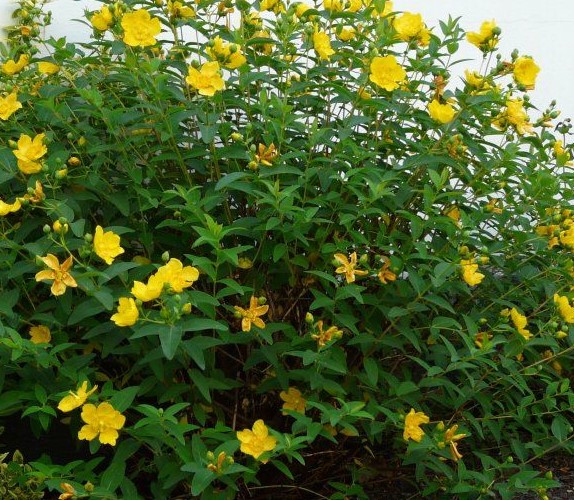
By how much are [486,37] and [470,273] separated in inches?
26.3

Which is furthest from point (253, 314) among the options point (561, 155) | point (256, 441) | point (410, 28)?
point (561, 155)

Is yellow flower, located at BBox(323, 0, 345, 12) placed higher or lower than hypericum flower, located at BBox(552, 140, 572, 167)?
higher

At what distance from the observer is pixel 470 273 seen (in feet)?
7.46

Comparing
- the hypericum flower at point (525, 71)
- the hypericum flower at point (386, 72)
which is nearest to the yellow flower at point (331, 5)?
the hypericum flower at point (386, 72)

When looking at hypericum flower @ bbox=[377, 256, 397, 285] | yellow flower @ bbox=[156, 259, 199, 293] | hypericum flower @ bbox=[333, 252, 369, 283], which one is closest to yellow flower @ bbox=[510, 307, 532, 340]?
hypericum flower @ bbox=[377, 256, 397, 285]

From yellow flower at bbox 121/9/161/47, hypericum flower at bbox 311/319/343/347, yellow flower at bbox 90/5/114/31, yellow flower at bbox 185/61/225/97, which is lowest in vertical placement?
hypericum flower at bbox 311/319/343/347

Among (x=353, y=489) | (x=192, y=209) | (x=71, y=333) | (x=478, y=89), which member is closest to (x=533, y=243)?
(x=478, y=89)

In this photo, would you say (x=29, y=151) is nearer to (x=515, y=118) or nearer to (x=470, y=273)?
(x=470, y=273)

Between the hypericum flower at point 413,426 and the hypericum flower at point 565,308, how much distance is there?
19.3 inches

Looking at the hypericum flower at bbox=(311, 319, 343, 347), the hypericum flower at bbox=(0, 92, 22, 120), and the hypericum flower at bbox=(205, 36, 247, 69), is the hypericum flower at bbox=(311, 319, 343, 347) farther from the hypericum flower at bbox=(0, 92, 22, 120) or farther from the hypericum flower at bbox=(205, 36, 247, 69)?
the hypericum flower at bbox=(0, 92, 22, 120)

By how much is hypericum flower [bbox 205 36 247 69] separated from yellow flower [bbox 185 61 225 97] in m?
0.04

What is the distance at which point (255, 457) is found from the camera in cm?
199

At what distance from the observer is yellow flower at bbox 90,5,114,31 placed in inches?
89.4

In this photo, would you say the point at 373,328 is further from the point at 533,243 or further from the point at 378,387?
the point at 533,243
